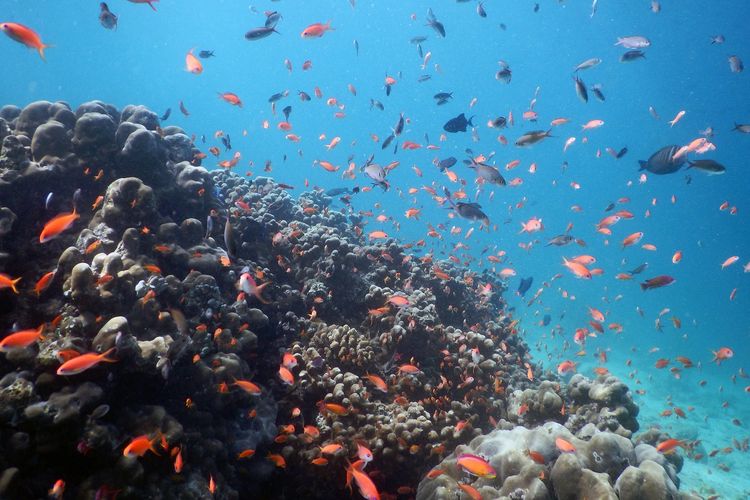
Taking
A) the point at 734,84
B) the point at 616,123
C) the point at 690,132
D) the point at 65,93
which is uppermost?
the point at 616,123

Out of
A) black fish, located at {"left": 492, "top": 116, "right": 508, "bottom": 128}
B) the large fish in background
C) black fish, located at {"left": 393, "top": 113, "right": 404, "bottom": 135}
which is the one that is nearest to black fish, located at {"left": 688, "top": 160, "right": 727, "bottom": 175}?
the large fish in background

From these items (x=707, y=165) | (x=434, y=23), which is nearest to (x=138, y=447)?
(x=707, y=165)

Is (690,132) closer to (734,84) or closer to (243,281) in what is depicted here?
(734,84)

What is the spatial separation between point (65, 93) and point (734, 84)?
168314 mm

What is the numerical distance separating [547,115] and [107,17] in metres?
118

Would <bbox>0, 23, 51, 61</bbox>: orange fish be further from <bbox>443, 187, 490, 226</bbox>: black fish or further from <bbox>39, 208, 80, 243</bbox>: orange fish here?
<bbox>443, 187, 490, 226</bbox>: black fish

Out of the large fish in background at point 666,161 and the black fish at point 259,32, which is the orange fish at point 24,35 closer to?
the black fish at point 259,32

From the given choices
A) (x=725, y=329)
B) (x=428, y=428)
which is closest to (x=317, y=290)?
(x=428, y=428)

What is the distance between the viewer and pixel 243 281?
4547mm

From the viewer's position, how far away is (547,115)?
4166 inches

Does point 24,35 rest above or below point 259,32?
below

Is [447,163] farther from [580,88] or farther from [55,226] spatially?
[55,226]

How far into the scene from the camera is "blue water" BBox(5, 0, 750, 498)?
108ft

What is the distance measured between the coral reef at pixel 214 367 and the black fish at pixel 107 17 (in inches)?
64.8
